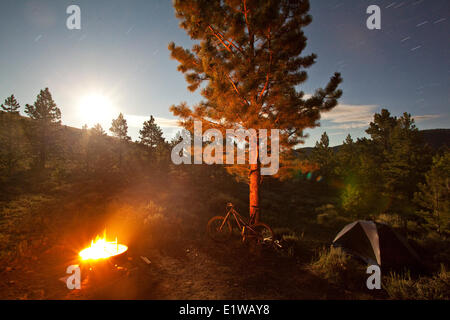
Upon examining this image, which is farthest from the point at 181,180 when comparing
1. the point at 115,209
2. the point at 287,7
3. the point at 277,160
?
the point at 287,7

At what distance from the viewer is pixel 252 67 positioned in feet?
23.7

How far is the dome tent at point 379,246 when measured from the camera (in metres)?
6.88

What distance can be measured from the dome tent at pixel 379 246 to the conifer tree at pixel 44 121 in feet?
137

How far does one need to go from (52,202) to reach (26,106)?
25280 mm

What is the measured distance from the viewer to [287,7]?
736 cm

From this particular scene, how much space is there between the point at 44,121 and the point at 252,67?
37931mm

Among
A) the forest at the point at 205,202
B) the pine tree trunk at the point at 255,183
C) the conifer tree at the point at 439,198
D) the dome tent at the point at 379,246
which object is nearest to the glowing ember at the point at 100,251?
the forest at the point at 205,202

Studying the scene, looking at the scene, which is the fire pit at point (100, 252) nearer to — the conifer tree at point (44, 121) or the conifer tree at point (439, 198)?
the conifer tree at point (439, 198)

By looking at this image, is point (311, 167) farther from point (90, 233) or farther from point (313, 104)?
point (90, 233)

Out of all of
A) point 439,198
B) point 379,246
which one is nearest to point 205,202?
point 379,246

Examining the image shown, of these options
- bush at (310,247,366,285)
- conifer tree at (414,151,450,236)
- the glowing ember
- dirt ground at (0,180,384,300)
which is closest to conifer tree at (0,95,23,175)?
dirt ground at (0,180,384,300)

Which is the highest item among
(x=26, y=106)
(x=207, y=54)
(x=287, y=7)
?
(x=26, y=106)
